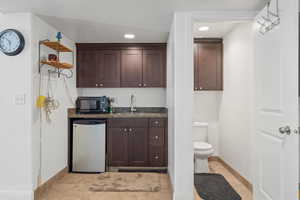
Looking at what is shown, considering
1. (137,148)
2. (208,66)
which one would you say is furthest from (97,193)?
(208,66)

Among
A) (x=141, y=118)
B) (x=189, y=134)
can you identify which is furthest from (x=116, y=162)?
(x=189, y=134)

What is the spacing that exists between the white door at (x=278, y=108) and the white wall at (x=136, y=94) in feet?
7.22

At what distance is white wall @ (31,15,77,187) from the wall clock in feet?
0.44

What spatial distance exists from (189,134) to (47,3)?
207 centimetres

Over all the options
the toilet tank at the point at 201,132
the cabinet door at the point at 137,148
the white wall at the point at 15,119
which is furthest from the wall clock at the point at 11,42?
the toilet tank at the point at 201,132

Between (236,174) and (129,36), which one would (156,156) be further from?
(129,36)

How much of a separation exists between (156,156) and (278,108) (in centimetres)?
229

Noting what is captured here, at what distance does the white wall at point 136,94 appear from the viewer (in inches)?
166

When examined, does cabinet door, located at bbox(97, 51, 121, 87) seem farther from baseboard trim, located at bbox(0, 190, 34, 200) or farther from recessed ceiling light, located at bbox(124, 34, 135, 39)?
baseboard trim, located at bbox(0, 190, 34, 200)

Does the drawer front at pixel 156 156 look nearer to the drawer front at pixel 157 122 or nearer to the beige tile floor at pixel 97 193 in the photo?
the drawer front at pixel 157 122

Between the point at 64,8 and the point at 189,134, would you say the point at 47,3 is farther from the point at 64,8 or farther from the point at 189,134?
the point at 189,134

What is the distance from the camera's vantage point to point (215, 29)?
3365 millimetres

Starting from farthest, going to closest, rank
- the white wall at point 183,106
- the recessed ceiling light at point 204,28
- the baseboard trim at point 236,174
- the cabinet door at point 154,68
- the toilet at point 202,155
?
the cabinet door at point 154,68, the toilet at point 202,155, the recessed ceiling light at point 204,28, the baseboard trim at point 236,174, the white wall at point 183,106

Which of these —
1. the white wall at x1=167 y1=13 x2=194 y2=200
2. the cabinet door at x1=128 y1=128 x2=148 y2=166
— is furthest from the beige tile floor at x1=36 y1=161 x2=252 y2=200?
the cabinet door at x1=128 y1=128 x2=148 y2=166
